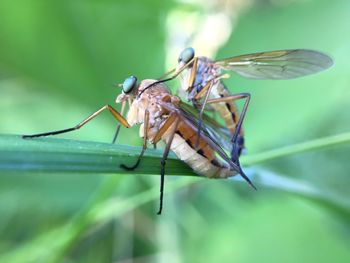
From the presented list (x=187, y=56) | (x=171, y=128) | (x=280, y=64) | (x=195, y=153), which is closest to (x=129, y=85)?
(x=171, y=128)

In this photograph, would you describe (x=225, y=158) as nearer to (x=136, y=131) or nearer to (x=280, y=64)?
(x=280, y=64)

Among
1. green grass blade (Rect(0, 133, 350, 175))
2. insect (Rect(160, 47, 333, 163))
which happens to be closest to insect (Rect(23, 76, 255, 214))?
green grass blade (Rect(0, 133, 350, 175))

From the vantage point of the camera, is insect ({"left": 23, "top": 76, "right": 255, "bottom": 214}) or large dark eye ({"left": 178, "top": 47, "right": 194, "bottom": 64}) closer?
insect ({"left": 23, "top": 76, "right": 255, "bottom": 214})

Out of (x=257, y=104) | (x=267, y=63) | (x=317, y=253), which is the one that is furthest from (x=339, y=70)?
(x=317, y=253)

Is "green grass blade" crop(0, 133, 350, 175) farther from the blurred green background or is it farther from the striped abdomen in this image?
the blurred green background

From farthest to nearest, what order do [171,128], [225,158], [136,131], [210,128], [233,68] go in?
1. [136,131]
2. [233,68]
3. [210,128]
4. [171,128]
5. [225,158]

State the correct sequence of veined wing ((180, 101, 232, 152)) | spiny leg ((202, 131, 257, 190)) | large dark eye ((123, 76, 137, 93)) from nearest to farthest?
spiny leg ((202, 131, 257, 190)), veined wing ((180, 101, 232, 152)), large dark eye ((123, 76, 137, 93))

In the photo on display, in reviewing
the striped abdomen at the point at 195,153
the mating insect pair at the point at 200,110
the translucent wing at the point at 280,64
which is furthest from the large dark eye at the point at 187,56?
the striped abdomen at the point at 195,153

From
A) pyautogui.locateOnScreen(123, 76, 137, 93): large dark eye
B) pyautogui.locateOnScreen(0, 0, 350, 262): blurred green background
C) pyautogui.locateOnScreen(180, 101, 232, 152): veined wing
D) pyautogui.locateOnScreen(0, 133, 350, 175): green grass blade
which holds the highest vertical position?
pyautogui.locateOnScreen(0, 133, 350, 175): green grass blade

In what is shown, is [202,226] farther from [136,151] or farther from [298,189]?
[136,151]
